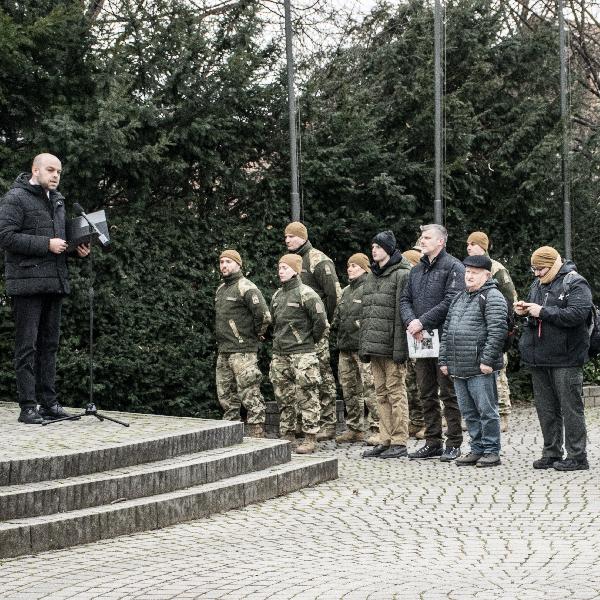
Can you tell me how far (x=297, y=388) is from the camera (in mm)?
12633

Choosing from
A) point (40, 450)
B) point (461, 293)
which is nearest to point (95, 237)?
point (40, 450)

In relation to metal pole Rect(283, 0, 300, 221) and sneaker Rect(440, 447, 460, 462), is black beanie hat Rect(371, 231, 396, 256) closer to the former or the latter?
sneaker Rect(440, 447, 460, 462)

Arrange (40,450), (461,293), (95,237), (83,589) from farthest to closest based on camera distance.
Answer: (461,293), (95,237), (40,450), (83,589)

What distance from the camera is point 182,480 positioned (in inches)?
376

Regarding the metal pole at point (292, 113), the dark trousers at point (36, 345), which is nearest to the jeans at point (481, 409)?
the dark trousers at point (36, 345)

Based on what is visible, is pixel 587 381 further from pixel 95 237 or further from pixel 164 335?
pixel 95 237

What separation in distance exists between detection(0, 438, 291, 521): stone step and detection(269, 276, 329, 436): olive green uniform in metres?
1.55

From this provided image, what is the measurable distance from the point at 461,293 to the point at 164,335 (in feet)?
12.6

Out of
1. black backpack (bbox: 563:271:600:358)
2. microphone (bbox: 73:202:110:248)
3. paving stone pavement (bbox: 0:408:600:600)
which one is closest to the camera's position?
paving stone pavement (bbox: 0:408:600:600)

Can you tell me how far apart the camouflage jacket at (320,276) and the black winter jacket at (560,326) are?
112 inches

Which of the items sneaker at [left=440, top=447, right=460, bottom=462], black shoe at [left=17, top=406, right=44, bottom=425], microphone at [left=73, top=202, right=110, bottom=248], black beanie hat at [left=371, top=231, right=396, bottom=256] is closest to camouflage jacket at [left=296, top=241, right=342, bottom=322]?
black beanie hat at [left=371, top=231, right=396, bottom=256]

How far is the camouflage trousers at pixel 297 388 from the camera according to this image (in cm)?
1256

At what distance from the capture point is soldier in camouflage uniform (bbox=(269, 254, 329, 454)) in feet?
41.3

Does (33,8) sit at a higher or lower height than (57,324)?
higher
